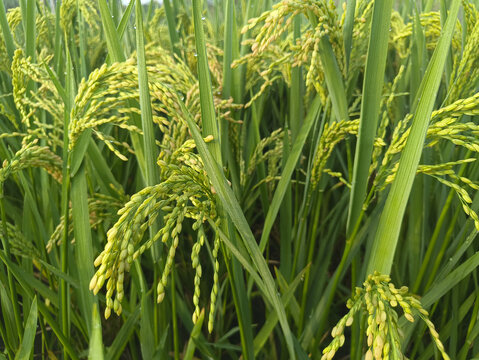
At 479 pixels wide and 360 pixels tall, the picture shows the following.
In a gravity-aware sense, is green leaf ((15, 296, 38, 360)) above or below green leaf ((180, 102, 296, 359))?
below

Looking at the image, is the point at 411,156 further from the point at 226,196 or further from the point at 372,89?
the point at 226,196

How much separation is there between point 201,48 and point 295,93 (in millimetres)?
494

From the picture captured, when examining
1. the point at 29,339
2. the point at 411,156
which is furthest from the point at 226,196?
the point at 29,339

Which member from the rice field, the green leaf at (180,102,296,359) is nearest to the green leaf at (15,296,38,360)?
the rice field

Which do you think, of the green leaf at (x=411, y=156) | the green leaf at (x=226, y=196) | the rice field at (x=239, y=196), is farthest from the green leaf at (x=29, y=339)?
the green leaf at (x=411, y=156)

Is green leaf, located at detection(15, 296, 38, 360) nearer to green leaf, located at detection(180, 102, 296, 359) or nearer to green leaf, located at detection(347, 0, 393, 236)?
green leaf, located at detection(180, 102, 296, 359)

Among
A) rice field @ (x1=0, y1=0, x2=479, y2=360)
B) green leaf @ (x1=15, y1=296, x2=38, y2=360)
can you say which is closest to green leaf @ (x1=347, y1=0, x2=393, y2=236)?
rice field @ (x1=0, y1=0, x2=479, y2=360)

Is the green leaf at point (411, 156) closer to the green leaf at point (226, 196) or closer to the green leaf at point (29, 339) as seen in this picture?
the green leaf at point (226, 196)

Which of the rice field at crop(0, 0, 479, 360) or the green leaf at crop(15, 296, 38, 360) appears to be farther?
the green leaf at crop(15, 296, 38, 360)

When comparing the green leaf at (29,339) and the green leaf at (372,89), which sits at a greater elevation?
the green leaf at (372,89)

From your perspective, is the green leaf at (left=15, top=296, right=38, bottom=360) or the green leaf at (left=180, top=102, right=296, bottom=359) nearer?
the green leaf at (left=180, top=102, right=296, bottom=359)

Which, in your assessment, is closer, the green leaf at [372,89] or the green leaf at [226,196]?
the green leaf at [226,196]

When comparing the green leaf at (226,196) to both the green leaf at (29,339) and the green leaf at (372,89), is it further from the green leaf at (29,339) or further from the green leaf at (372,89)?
the green leaf at (29,339)

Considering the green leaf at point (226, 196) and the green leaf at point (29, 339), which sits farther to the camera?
the green leaf at point (29, 339)
